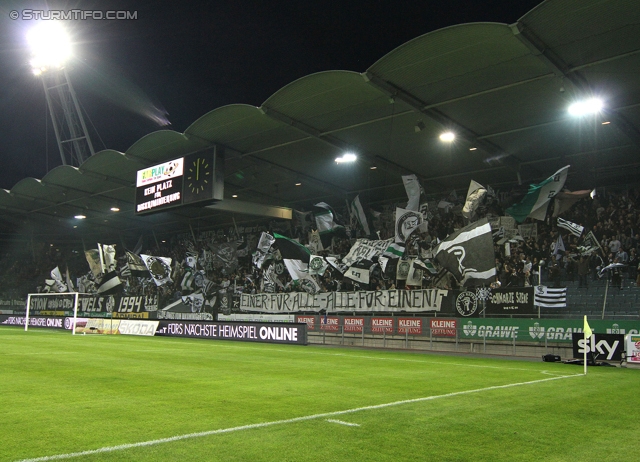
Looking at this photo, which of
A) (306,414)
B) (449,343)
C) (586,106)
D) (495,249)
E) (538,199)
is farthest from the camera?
(495,249)

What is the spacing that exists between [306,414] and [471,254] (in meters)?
15.1

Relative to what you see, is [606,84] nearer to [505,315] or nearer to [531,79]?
[531,79]

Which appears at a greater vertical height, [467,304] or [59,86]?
[59,86]

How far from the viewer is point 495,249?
29094 mm

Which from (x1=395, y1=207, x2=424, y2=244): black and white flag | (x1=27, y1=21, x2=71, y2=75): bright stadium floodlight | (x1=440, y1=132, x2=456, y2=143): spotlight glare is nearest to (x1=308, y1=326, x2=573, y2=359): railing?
(x1=395, y1=207, x2=424, y2=244): black and white flag

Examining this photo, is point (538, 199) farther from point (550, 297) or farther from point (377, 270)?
point (377, 270)

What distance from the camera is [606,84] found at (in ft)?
66.3

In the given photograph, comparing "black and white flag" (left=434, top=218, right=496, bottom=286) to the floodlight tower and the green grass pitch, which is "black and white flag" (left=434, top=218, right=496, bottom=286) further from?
the floodlight tower

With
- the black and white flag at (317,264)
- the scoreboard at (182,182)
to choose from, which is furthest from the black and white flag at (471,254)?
the scoreboard at (182,182)

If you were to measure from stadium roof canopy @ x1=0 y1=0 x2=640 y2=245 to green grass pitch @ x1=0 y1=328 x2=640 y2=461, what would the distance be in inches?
420

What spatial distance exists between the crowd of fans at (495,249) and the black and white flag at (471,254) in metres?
3.84

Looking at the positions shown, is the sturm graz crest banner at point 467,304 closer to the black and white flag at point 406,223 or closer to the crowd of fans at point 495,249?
the crowd of fans at point 495,249

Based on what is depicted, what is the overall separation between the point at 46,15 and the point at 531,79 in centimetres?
3245

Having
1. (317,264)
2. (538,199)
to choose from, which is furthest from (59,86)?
(538,199)
